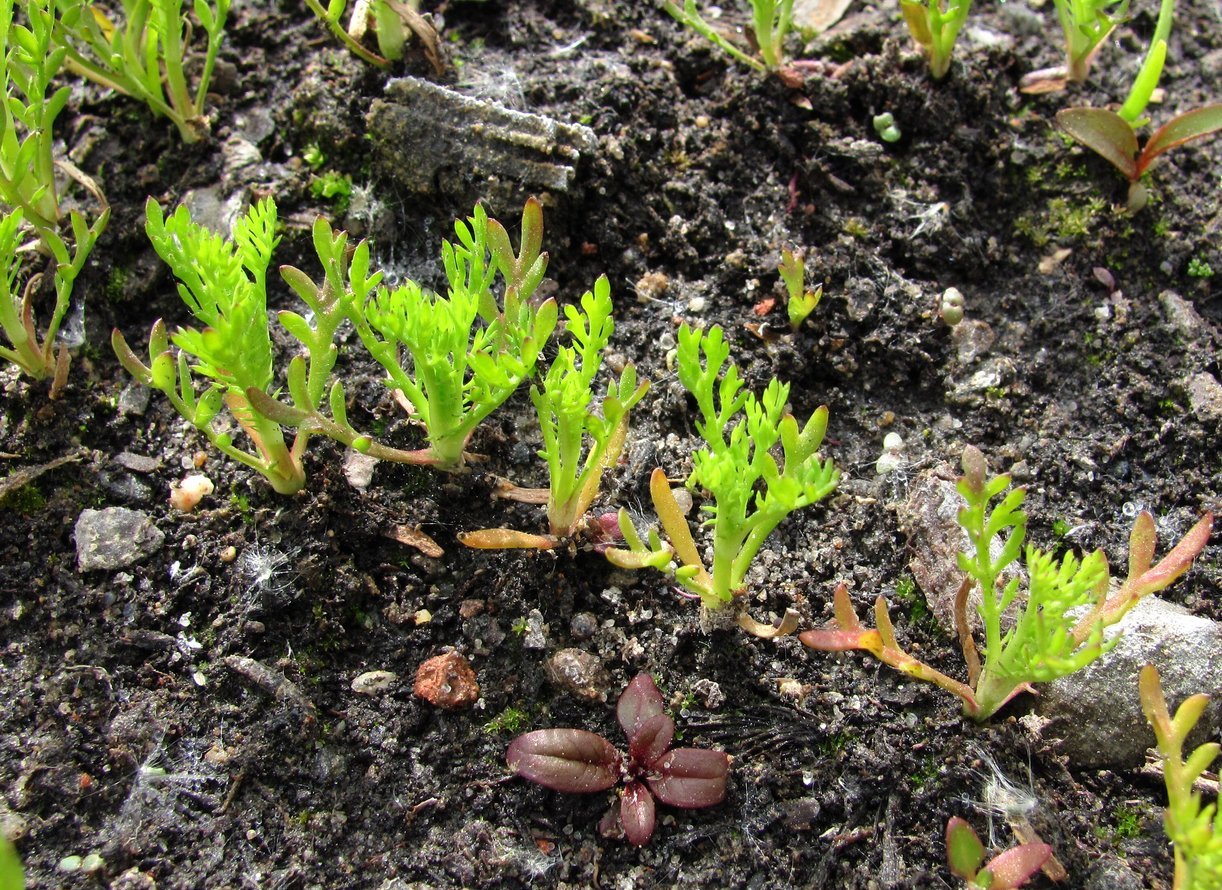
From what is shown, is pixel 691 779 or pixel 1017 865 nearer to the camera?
pixel 1017 865

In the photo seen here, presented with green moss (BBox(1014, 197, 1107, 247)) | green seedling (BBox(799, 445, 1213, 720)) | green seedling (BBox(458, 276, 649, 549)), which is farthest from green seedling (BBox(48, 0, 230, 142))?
green moss (BBox(1014, 197, 1107, 247))

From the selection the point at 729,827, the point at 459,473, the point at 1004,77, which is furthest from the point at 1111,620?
the point at 1004,77

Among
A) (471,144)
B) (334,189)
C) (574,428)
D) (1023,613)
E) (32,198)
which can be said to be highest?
(471,144)

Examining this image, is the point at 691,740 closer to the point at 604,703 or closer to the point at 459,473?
the point at 604,703

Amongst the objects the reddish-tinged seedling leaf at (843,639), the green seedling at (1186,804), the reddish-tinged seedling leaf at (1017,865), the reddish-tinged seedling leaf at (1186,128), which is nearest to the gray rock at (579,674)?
the reddish-tinged seedling leaf at (843,639)

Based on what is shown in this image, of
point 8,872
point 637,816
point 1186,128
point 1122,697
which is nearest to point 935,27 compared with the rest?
point 1186,128

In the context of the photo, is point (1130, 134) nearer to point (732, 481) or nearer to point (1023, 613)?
point (1023, 613)
